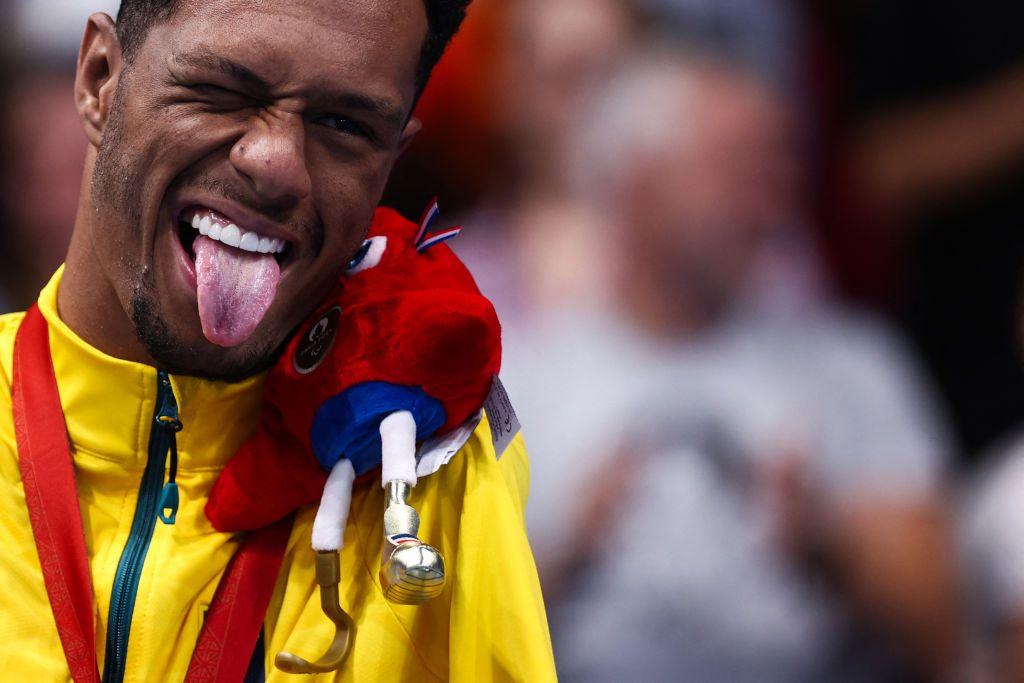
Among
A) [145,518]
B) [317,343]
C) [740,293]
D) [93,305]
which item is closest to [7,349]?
[93,305]

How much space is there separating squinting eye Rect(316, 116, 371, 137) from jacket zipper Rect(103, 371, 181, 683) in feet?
0.95

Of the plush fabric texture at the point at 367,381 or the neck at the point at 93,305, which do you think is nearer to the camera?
the plush fabric texture at the point at 367,381

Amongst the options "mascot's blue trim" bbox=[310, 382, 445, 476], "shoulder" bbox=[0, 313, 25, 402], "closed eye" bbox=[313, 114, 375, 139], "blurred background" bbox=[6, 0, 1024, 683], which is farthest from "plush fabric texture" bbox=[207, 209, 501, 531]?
"blurred background" bbox=[6, 0, 1024, 683]

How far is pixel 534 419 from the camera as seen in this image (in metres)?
1.85

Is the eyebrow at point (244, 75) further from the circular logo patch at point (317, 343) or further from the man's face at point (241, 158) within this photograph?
the circular logo patch at point (317, 343)

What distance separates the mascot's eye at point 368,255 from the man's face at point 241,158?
1.7 inches

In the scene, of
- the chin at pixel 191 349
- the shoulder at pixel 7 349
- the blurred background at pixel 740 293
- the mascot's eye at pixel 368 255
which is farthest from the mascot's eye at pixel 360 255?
the blurred background at pixel 740 293

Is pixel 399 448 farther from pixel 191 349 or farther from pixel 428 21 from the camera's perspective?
pixel 428 21

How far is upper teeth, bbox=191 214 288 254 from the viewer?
3.56ft

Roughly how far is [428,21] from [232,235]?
0.29 meters

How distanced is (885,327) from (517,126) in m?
0.66

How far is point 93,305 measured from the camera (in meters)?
1.18

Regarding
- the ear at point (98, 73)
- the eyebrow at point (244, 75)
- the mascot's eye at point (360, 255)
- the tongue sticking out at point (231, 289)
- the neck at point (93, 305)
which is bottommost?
the neck at point (93, 305)

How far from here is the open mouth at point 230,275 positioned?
108 cm
